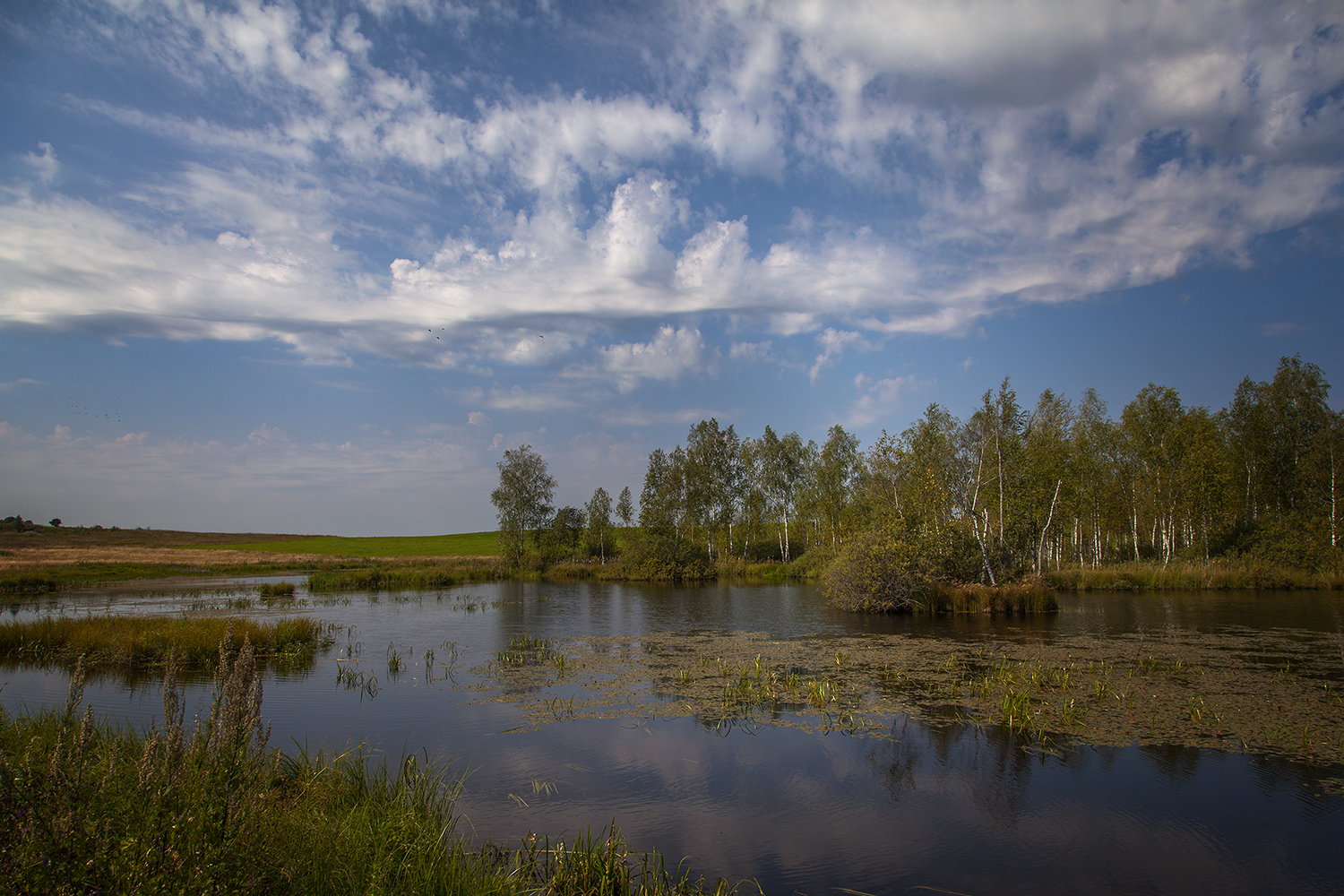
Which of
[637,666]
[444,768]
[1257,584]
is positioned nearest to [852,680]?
[637,666]

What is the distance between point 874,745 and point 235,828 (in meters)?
8.75

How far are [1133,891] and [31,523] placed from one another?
12561 centimetres

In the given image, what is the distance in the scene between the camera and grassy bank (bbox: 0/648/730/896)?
3480 millimetres

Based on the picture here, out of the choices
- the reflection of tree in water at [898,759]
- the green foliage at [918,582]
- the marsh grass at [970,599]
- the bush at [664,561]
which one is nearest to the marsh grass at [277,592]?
the bush at [664,561]

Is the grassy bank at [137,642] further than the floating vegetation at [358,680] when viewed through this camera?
Yes

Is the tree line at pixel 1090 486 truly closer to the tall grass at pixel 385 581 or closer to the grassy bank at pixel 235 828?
the tall grass at pixel 385 581

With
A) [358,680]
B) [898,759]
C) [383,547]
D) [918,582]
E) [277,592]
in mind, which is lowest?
[383,547]

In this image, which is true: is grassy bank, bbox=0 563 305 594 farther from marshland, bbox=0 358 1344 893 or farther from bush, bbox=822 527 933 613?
bush, bbox=822 527 933 613

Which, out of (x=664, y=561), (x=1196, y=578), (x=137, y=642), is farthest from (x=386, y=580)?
(x=1196, y=578)

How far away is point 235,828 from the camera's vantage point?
14.1 ft

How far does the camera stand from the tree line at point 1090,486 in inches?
1175

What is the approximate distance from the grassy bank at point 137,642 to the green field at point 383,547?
5899 cm

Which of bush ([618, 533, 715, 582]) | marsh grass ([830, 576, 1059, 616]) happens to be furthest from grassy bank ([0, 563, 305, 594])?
marsh grass ([830, 576, 1059, 616])

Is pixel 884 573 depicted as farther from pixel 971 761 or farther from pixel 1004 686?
pixel 971 761
